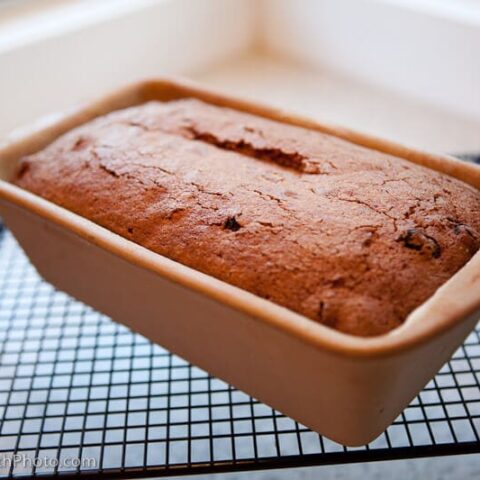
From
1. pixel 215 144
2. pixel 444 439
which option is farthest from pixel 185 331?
pixel 444 439

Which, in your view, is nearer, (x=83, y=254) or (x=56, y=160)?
(x=83, y=254)

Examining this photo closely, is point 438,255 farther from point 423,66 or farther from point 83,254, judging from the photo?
point 423,66

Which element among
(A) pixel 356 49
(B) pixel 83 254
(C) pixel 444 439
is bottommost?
(C) pixel 444 439

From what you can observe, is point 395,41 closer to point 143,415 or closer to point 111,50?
point 111,50

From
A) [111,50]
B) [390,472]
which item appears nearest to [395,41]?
[111,50]

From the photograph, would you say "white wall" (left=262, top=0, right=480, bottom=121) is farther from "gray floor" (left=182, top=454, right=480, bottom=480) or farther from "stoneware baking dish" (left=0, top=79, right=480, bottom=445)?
"gray floor" (left=182, top=454, right=480, bottom=480)

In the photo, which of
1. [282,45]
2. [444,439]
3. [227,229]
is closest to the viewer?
[227,229]

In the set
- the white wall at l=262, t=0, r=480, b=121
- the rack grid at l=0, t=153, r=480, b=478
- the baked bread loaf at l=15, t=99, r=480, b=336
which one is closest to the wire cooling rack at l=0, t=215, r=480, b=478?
the rack grid at l=0, t=153, r=480, b=478
